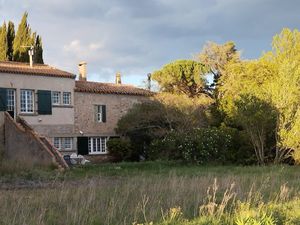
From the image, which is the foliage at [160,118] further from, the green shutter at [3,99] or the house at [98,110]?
the green shutter at [3,99]

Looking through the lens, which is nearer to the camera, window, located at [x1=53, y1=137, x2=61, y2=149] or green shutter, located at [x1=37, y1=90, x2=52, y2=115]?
green shutter, located at [x1=37, y1=90, x2=52, y2=115]

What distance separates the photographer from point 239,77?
36.0 m

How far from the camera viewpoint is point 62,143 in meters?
40.2

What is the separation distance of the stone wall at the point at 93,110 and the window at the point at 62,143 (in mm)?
1101

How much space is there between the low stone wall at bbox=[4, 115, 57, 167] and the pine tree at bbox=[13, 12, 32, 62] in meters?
13.2

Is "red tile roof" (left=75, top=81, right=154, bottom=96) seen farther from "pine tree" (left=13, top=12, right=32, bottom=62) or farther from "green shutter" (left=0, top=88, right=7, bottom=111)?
"pine tree" (left=13, top=12, right=32, bottom=62)

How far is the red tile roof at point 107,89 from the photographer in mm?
42312

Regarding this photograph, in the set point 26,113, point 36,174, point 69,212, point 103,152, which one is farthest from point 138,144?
point 69,212

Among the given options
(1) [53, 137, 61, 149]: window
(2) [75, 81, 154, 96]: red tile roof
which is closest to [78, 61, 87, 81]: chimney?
(2) [75, 81, 154, 96]: red tile roof

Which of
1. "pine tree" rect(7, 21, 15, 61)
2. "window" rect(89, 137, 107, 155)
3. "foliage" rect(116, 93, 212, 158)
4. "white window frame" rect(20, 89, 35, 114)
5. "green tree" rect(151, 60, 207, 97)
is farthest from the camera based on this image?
"pine tree" rect(7, 21, 15, 61)

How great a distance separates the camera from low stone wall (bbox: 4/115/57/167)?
30.6m

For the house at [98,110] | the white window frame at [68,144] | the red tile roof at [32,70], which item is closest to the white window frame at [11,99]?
the red tile roof at [32,70]

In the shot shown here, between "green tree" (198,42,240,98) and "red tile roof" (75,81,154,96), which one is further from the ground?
"green tree" (198,42,240,98)

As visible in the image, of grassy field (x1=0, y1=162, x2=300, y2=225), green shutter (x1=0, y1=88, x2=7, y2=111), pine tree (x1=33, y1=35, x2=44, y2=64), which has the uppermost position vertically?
pine tree (x1=33, y1=35, x2=44, y2=64)
